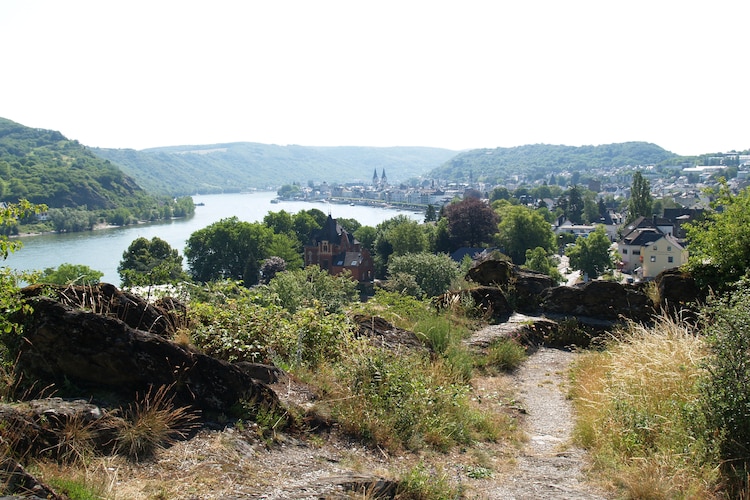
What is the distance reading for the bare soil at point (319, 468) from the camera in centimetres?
331

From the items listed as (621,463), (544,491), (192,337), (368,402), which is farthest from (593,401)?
(192,337)

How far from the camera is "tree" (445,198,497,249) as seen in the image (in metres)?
60.2

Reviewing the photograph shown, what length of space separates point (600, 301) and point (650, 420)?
5074 mm

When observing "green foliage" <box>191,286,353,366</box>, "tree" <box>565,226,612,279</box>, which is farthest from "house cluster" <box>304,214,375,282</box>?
"green foliage" <box>191,286,353,366</box>

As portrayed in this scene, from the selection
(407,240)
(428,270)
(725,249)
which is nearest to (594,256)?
(407,240)

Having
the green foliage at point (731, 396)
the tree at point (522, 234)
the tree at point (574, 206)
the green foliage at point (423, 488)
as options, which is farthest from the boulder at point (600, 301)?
the tree at point (574, 206)

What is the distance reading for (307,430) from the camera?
14.4 feet

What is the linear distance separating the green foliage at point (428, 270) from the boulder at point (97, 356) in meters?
33.4

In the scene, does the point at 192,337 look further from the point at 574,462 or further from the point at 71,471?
the point at 574,462

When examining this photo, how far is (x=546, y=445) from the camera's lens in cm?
524

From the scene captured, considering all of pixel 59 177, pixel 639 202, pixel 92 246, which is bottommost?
pixel 92 246

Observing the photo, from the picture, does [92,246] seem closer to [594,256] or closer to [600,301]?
[594,256]

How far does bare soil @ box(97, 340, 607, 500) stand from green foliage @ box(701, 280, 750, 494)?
33.1 inches

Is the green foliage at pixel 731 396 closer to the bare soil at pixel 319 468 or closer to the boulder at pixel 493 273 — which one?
the bare soil at pixel 319 468
